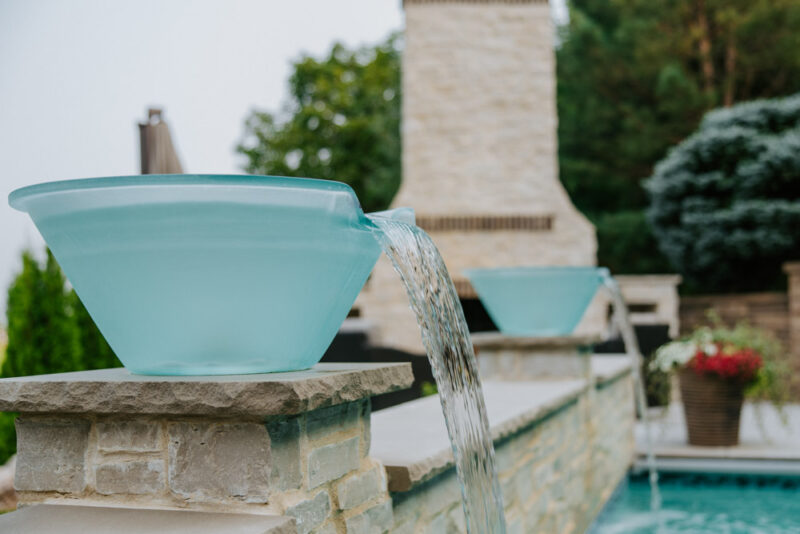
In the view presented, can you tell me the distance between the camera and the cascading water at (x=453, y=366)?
1874mm

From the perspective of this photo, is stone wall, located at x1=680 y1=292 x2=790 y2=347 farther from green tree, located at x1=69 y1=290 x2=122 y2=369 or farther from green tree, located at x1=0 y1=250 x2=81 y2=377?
green tree, located at x1=0 y1=250 x2=81 y2=377

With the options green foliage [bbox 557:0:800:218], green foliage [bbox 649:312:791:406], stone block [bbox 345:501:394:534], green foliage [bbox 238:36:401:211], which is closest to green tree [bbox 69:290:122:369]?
green foliage [bbox 649:312:791:406]

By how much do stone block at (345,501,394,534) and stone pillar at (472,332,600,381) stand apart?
8.38ft

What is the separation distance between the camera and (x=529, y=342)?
4.30 metres

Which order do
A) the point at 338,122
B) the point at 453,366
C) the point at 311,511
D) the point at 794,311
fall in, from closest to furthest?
1. the point at 311,511
2. the point at 453,366
3. the point at 794,311
4. the point at 338,122

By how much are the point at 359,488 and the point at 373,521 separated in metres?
0.10

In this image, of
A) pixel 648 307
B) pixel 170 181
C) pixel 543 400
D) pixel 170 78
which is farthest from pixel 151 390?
pixel 170 78

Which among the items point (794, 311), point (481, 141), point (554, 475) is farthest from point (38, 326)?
point (794, 311)

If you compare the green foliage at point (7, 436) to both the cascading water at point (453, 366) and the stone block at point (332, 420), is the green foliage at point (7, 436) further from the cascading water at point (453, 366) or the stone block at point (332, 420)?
the stone block at point (332, 420)

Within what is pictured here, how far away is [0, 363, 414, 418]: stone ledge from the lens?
53.5 inches

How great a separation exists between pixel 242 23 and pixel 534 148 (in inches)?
872

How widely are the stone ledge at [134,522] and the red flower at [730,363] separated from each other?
17.4 feet

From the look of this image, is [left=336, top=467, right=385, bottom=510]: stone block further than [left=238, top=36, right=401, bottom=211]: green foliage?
No

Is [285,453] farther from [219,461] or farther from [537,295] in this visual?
[537,295]
